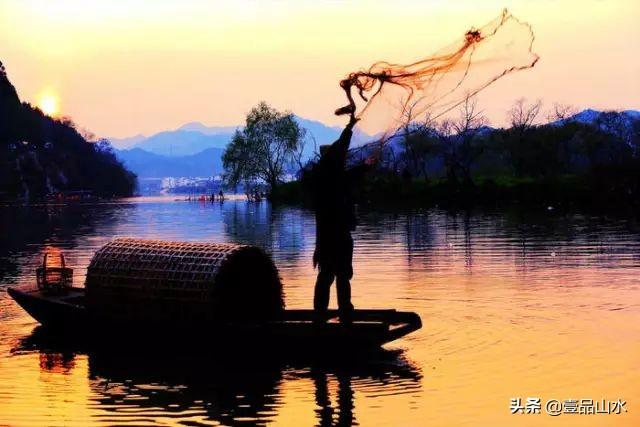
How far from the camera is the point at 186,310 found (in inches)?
538

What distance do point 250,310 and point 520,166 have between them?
10033 centimetres

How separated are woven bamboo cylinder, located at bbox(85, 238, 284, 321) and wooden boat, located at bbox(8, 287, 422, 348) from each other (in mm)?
182

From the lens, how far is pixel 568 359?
12.3 meters

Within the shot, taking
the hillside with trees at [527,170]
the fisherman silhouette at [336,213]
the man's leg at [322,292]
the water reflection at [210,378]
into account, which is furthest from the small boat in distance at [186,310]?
the hillside with trees at [527,170]

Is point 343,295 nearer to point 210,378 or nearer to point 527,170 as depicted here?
point 210,378

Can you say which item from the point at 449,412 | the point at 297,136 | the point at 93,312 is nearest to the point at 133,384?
the point at 93,312

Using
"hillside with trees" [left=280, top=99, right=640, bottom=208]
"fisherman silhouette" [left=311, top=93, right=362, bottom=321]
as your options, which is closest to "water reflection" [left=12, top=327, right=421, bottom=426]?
"fisherman silhouette" [left=311, top=93, right=362, bottom=321]

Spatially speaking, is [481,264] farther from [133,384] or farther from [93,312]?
[133,384]

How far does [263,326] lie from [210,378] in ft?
4.73

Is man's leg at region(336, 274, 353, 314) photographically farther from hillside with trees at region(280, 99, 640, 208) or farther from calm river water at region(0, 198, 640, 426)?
hillside with trees at region(280, 99, 640, 208)

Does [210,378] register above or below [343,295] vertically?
Answer: below

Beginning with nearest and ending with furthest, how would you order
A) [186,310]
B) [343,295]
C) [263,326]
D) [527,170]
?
1. [263,326]
2. [343,295]
3. [186,310]
4. [527,170]

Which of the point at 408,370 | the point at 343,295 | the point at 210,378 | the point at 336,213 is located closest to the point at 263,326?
the point at 343,295

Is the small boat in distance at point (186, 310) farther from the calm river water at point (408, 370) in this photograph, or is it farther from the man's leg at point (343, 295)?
the calm river water at point (408, 370)
